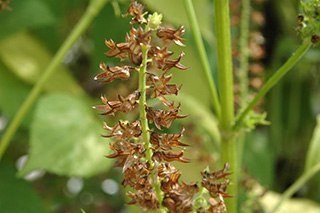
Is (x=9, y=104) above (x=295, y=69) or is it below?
below

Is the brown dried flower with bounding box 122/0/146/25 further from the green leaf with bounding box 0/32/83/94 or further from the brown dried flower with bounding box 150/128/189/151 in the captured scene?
the green leaf with bounding box 0/32/83/94

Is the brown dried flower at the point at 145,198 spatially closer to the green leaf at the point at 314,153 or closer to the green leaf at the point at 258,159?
the green leaf at the point at 314,153

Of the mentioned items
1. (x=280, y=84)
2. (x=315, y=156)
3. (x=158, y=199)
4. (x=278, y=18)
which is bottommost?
(x=158, y=199)

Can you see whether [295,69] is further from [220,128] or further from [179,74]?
[220,128]

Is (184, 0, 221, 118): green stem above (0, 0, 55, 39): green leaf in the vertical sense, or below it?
above

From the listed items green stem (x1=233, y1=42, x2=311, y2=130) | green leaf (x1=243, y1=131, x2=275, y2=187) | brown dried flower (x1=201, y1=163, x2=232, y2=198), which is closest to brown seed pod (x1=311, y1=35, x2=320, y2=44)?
green stem (x1=233, y1=42, x2=311, y2=130)

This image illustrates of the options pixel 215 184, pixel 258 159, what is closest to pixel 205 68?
pixel 215 184

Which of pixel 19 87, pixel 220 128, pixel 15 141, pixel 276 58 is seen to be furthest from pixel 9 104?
pixel 276 58

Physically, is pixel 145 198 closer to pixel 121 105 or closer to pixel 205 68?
pixel 121 105
